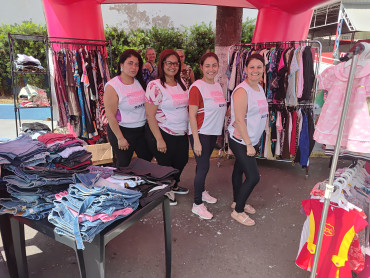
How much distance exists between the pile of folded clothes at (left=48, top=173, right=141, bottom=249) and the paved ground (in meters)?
0.94

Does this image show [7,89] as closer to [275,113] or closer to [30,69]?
[30,69]

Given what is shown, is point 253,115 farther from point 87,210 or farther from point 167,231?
point 87,210

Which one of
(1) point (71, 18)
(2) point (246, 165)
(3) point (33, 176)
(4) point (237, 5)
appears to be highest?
(4) point (237, 5)

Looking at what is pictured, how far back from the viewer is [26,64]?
3994 millimetres

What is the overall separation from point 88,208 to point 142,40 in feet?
26.4

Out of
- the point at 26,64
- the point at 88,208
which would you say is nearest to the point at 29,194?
the point at 88,208

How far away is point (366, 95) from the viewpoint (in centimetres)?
158

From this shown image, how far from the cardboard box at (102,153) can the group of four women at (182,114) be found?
1194mm

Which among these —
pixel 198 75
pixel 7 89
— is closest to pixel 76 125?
pixel 198 75

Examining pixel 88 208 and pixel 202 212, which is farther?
pixel 202 212

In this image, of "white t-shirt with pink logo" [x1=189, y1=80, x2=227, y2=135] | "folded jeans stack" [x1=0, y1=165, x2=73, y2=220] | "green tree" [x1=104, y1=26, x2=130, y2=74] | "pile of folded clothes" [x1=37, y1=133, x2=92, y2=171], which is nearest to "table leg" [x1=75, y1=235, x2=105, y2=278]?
"folded jeans stack" [x1=0, y1=165, x2=73, y2=220]

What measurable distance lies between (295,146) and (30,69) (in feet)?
12.9

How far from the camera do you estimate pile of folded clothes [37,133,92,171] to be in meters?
1.71

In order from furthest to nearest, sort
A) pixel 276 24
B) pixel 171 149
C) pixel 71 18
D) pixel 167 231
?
pixel 276 24
pixel 71 18
pixel 171 149
pixel 167 231
